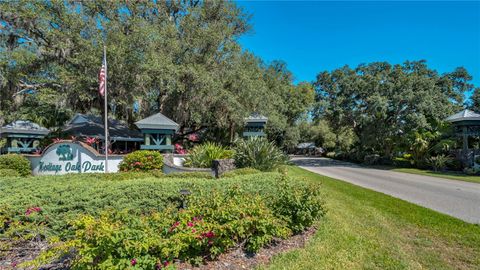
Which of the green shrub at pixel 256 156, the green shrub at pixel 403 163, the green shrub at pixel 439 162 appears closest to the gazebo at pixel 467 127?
the green shrub at pixel 439 162

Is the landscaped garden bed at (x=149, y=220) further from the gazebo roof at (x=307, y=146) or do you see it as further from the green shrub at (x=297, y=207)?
the gazebo roof at (x=307, y=146)

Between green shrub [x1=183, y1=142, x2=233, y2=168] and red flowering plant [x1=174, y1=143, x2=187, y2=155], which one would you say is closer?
green shrub [x1=183, y1=142, x2=233, y2=168]

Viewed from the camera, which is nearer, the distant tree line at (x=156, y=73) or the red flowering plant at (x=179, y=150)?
the distant tree line at (x=156, y=73)

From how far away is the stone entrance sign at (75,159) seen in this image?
31.6ft

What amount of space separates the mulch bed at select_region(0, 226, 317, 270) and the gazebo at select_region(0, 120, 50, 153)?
437 inches

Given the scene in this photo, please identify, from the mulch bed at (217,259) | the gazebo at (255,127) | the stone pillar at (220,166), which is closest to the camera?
the mulch bed at (217,259)

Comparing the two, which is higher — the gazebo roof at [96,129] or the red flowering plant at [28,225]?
the gazebo roof at [96,129]

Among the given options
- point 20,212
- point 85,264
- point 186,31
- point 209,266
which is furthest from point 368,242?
point 186,31

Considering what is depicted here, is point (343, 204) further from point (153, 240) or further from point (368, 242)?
point (153, 240)

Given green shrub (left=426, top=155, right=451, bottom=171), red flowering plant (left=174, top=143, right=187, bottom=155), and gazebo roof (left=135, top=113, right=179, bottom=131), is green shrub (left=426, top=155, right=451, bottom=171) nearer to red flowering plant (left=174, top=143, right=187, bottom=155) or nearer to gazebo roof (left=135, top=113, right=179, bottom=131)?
red flowering plant (left=174, top=143, right=187, bottom=155)

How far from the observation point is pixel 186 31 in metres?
14.7

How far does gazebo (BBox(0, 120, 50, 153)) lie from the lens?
38.9 feet

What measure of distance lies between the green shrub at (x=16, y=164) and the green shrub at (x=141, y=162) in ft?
12.5

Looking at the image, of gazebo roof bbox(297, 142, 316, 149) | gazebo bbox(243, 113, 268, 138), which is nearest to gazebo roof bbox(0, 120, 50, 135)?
gazebo bbox(243, 113, 268, 138)
